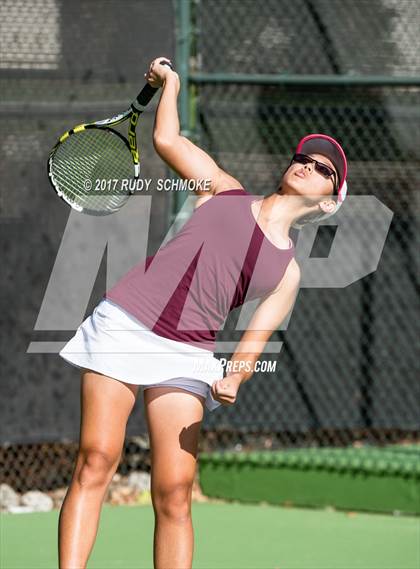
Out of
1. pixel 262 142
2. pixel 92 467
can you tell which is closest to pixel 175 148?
pixel 92 467

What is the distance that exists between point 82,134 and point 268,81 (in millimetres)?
2128

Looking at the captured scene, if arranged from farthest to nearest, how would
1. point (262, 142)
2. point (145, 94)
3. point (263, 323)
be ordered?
point (262, 142) < point (145, 94) < point (263, 323)

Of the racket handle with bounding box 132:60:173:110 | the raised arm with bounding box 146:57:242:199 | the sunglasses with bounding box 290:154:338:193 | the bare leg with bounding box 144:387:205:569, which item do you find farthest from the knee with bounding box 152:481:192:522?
the racket handle with bounding box 132:60:173:110

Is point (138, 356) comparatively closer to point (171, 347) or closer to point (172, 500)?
point (171, 347)

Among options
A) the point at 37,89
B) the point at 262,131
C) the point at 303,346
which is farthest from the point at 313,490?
the point at 37,89

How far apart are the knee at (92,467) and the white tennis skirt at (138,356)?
254mm

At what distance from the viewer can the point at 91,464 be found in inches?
147

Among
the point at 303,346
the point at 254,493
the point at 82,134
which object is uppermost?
the point at 82,134

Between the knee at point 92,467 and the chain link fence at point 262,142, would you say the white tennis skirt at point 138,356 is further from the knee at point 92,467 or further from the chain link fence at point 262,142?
the chain link fence at point 262,142

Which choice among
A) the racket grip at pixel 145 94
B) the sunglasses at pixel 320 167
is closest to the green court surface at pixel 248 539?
the sunglasses at pixel 320 167

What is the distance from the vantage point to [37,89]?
6336 millimetres

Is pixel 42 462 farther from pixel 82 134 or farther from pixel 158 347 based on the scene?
pixel 158 347

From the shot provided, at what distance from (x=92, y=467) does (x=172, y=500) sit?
0.28m

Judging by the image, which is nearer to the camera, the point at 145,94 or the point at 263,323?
the point at 263,323
